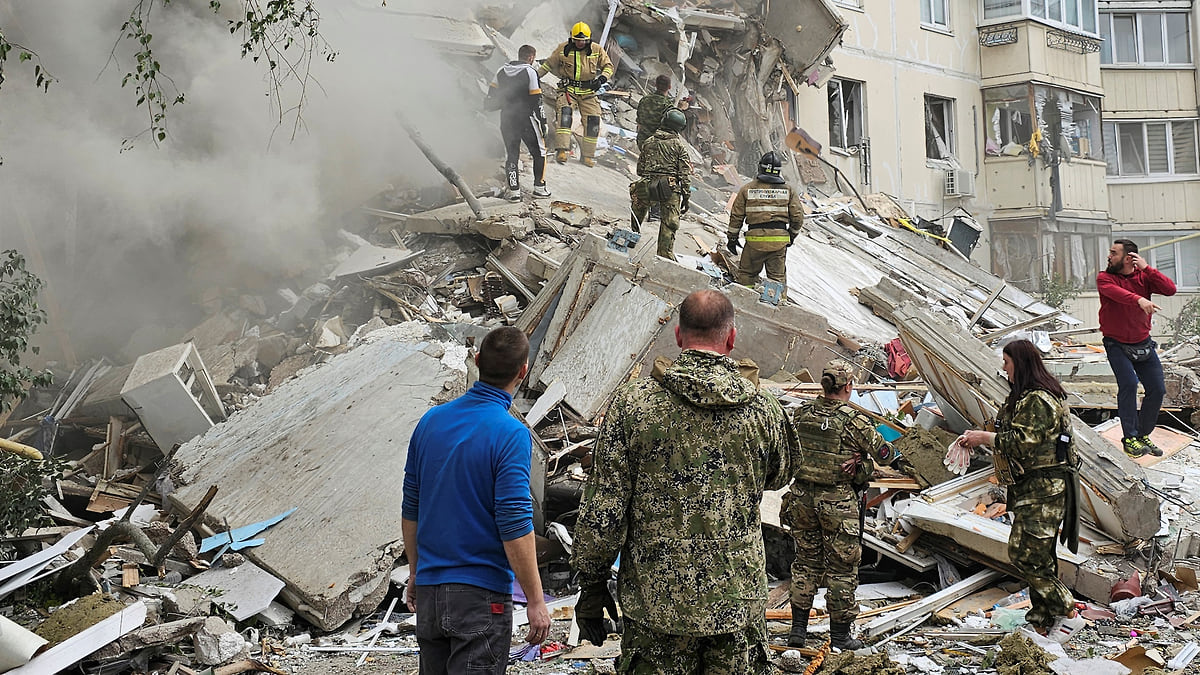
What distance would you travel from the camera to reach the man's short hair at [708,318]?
8.66 feet

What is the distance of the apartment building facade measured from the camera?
18188 millimetres

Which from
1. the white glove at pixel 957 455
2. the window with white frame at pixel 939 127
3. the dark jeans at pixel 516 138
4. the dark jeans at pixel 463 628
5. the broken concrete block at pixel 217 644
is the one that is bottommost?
the broken concrete block at pixel 217 644

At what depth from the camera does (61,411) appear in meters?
7.32

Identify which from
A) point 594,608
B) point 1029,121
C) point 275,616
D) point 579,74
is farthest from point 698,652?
point 1029,121

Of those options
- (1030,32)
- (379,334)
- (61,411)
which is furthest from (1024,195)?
(61,411)

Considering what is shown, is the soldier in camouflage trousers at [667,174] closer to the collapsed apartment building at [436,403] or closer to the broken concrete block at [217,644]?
the collapsed apartment building at [436,403]

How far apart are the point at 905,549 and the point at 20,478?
4.67m

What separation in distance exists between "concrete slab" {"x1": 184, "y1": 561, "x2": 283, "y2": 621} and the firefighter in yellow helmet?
7.45 m

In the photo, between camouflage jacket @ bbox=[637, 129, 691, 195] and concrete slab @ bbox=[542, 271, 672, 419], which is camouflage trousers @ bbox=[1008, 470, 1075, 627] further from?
camouflage jacket @ bbox=[637, 129, 691, 195]

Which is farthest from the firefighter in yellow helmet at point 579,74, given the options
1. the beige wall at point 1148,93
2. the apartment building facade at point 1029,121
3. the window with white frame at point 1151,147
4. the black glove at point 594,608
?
the window with white frame at point 1151,147

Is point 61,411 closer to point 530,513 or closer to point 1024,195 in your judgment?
point 530,513

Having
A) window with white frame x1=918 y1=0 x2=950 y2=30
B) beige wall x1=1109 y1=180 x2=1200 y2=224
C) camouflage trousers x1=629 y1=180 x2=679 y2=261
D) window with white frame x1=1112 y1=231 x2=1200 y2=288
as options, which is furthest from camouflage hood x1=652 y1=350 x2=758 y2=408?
window with white frame x1=1112 y1=231 x2=1200 y2=288

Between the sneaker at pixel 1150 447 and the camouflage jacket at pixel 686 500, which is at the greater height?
the camouflage jacket at pixel 686 500

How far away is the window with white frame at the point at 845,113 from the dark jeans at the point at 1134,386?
12038mm
